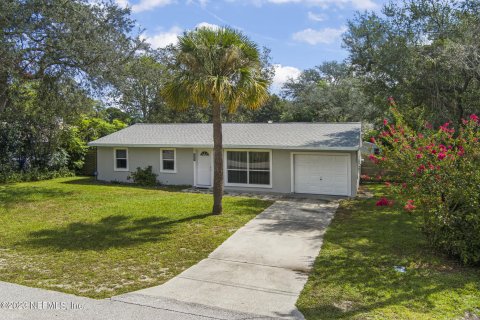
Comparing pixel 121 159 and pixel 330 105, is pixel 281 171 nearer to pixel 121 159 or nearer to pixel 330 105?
pixel 121 159

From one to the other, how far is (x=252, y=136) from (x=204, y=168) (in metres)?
2.80

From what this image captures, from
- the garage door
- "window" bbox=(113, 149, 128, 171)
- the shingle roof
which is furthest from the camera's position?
"window" bbox=(113, 149, 128, 171)

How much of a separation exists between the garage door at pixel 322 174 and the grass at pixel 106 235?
9.95ft

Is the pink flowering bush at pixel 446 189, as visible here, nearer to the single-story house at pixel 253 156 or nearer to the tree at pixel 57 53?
the single-story house at pixel 253 156

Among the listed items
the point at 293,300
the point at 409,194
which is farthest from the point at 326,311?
the point at 409,194

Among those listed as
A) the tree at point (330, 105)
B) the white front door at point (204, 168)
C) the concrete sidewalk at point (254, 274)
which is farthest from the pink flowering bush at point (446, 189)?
the tree at point (330, 105)

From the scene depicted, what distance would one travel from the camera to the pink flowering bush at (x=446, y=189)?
6793 millimetres

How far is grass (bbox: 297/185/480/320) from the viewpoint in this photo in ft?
16.5

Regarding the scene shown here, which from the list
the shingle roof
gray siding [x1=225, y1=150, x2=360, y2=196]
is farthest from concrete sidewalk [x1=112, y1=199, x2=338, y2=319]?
the shingle roof

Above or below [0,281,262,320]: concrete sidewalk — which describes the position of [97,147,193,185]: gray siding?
above

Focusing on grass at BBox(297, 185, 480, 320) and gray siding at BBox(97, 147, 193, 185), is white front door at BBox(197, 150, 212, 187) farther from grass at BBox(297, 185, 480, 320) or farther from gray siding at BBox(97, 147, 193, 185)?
grass at BBox(297, 185, 480, 320)

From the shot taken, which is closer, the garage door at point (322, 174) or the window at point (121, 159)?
the garage door at point (322, 174)

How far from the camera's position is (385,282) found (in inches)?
237

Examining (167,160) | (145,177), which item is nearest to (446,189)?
(167,160)
